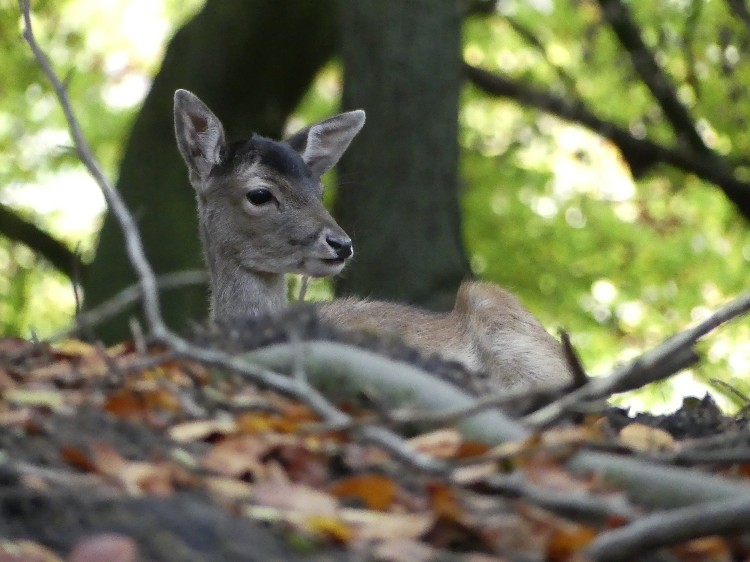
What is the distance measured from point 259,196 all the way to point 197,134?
1.78ft

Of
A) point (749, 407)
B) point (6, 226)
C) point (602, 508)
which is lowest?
point (602, 508)

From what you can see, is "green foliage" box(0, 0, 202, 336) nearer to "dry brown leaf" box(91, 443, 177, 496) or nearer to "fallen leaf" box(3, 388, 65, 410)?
"fallen leaf" box(3, 388, 65, 410)

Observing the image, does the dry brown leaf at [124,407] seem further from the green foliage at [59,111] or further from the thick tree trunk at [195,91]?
the green foliage at [59,111]

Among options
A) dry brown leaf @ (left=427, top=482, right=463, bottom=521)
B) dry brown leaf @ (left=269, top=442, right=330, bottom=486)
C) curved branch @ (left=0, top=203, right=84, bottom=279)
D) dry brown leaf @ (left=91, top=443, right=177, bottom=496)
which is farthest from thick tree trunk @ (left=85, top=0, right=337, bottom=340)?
dry brown leaf @ (left=427, top=482, right=463, bottom=521)

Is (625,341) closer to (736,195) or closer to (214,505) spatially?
(736,195)

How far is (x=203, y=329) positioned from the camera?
4.42 m

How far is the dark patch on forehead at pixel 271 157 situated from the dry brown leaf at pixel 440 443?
3.92m

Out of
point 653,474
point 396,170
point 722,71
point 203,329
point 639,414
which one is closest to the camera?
point 653,474

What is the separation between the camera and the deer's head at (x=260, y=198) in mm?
7137

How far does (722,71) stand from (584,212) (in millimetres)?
1847

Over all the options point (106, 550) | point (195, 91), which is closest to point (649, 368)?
point (106, 550)

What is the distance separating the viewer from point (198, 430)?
348 centimetres

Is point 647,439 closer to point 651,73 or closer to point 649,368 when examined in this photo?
point 649,368

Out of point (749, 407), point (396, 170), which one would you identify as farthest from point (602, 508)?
point (396, 170)
